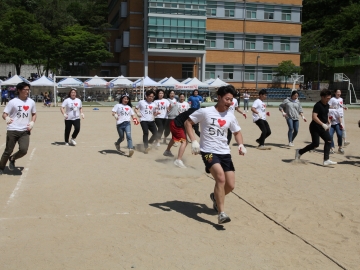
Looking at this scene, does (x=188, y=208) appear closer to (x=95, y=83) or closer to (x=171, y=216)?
(x=171, y=216)

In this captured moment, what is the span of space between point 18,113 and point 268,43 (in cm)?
A: 6281

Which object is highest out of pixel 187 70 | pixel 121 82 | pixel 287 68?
pixel 287 68

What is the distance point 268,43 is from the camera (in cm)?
6894

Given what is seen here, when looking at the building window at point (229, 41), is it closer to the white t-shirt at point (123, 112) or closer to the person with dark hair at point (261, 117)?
the person with dark hair at point (261, 117)

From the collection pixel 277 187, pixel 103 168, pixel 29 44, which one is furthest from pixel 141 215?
pixel 29 44

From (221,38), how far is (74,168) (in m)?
58.6

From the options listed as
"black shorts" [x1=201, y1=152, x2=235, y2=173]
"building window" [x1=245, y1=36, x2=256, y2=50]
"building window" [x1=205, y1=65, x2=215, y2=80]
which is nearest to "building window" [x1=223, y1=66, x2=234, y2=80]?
"building window" [x1=205, y1=65, x2=215, y2=80]

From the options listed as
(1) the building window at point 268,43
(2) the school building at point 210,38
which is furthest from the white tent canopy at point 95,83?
(1) the building window at point 268,43

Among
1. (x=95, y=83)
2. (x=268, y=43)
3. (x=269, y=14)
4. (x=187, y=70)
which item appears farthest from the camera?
(x=268, y=43)

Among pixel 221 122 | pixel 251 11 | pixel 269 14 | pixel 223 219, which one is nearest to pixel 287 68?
pixel 269 14

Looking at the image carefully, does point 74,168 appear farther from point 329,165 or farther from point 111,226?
point 329,165

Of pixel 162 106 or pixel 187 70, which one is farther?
pixel 187 70

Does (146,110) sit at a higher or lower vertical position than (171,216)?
higher

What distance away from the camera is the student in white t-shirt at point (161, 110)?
1428cm
